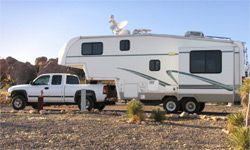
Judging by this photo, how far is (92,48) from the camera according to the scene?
785 inches

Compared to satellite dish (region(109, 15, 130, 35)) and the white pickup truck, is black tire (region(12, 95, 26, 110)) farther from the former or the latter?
satellite dish (region(109, 15, 130, 35))

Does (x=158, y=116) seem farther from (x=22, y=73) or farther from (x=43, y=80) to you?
(x=22, y=73)

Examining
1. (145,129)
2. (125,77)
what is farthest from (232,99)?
(145,129)

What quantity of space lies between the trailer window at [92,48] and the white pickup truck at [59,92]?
1385mm

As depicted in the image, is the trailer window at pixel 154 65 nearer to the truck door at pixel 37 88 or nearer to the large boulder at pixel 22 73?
the truck door at pixel 37 88

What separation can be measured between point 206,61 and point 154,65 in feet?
6.91

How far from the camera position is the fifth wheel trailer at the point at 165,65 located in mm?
18375

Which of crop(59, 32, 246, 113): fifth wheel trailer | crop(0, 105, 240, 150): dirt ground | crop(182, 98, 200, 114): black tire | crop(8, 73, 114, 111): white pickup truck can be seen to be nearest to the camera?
crop(0, 105, 240, 150): dirt ground

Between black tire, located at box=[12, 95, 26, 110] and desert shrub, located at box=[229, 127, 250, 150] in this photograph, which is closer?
desert shrub, located at box=[229, 127, 250, 150]

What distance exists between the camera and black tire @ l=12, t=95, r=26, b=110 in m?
21.1

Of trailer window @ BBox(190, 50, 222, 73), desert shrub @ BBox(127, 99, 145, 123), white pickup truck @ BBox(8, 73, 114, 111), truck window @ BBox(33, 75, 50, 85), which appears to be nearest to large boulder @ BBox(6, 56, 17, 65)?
white pickup truck @ BBox(8, 73, 114, 111)

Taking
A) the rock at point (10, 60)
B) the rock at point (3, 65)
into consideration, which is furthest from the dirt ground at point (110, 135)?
the rock at point (3, 65)

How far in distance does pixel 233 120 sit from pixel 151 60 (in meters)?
8.00

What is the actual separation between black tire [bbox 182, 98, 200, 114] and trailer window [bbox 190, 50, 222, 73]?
1228 millimetres
